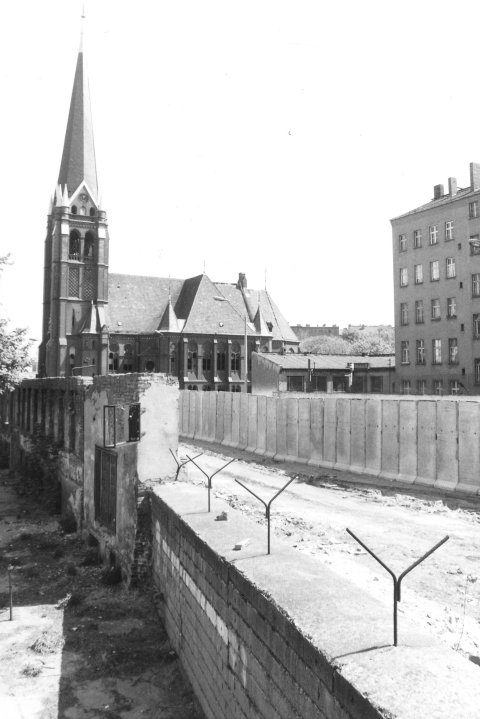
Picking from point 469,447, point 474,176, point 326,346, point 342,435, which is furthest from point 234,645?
point 326,346

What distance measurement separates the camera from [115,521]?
1182cm

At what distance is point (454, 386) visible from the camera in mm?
36875

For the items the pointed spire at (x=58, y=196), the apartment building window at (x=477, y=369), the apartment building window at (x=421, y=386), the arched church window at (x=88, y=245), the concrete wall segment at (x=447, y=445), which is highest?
the pointed spire at (x=58, y=196)

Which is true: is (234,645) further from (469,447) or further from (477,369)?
(477,369)

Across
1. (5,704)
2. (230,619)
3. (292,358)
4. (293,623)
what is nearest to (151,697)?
(5,704)

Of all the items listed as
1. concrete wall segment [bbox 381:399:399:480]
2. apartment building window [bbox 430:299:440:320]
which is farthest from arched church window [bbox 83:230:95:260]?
concrete wall segment [bbox 381:399:399:480]

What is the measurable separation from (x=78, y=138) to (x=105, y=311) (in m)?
19.6

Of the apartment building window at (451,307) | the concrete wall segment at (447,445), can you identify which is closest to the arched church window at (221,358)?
the apartment building window at (451,307)

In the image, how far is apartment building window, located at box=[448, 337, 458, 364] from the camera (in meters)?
37.2

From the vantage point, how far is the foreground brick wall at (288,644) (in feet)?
10.9

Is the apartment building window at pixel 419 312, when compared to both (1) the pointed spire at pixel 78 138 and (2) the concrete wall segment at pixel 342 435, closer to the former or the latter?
(2) the concrete wall segment at pixel 342 435

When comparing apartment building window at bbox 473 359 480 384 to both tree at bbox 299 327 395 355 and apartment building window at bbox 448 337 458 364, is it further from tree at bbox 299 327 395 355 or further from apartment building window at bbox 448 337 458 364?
tree at bbox 299 327 395 355

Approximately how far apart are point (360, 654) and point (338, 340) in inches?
4055

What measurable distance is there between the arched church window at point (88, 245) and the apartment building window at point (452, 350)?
140 feet
